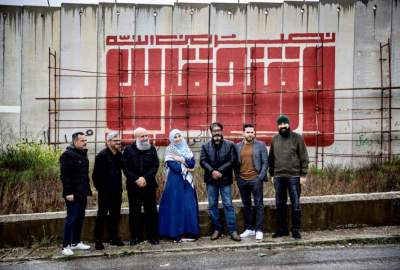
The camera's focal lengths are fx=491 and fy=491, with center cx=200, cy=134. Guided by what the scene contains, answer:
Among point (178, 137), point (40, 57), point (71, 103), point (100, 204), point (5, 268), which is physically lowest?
point (5, 268)

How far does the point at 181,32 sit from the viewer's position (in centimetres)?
1404

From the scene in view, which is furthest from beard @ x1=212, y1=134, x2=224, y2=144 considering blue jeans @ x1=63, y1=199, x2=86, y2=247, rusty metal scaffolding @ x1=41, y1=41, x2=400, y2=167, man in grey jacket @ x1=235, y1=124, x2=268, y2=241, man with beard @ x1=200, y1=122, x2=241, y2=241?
rusty metal scaffolding @ x1=41, y1=41, x2=400, y2=167

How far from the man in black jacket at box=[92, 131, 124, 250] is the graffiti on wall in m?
7.15

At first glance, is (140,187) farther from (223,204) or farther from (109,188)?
(223,204)

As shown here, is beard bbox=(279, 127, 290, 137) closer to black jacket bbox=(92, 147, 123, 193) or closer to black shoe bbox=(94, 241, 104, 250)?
black jacket bbox=(92, 147, 123, 193)

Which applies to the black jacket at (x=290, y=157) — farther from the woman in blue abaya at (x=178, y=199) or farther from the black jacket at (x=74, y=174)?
the black jacket at (x=74, y=174)

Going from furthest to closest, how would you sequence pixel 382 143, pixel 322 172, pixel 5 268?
pixel 382 143 → pixel 322 172 → pixel 5 268

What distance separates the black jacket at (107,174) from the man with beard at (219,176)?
123cm

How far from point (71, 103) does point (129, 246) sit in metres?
8.23

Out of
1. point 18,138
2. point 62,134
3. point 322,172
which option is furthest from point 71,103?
point 322,172

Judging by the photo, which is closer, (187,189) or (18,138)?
(187,189)

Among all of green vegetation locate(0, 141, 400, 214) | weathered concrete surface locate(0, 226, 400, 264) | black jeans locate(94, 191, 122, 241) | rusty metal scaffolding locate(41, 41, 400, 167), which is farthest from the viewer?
rusty metal scaffolding locate(41, 41, 400, 167)

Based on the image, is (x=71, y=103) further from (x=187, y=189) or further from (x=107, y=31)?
(x=187, y=189)

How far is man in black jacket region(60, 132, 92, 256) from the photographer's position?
6375 mm
